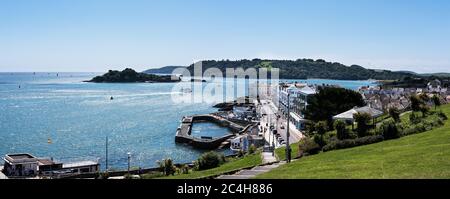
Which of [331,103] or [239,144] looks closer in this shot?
[331,103]

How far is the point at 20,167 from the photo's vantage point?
30734 millimetres

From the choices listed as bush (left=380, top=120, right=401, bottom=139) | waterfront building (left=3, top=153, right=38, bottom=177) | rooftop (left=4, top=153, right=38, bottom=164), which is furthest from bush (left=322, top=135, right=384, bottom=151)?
rooftop (left=4, top=153, right=38, bottom=164)

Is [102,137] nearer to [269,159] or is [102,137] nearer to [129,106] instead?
[269,159]

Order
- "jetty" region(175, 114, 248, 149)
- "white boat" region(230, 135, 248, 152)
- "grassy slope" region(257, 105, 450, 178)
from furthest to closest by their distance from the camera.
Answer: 1. "jetty" region(175, 114, 248, 149)
2. "white boat" region(230, 135, 248, 152)
3. "grassy slope" region(257, 105, 450, 178)

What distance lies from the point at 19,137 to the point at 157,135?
15.9 meters

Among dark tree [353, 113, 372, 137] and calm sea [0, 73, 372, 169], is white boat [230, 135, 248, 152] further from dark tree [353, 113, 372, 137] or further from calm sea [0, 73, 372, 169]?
dark tree [353, 113, 372, 137]

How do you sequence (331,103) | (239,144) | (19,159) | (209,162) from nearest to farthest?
(209,162)
(19,159)
(331,103)
(239,144)

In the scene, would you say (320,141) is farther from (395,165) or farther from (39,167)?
(39,167)

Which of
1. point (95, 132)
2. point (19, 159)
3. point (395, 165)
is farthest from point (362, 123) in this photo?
point (95, 132)

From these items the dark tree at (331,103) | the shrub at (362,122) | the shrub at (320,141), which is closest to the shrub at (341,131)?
the shrub at (362,122)

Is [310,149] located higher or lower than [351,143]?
lower
